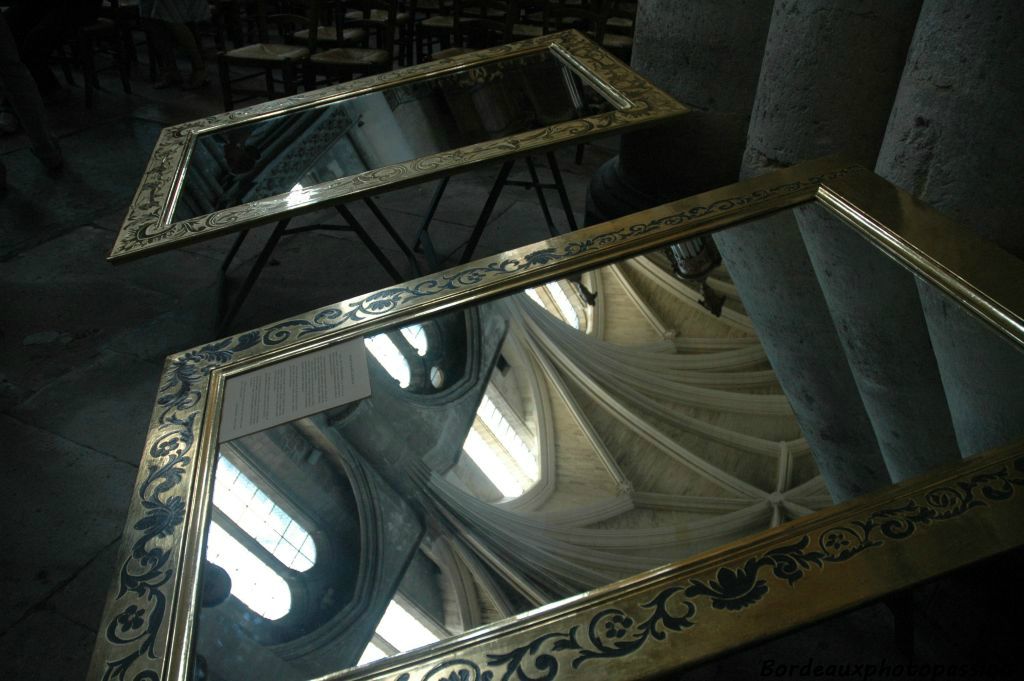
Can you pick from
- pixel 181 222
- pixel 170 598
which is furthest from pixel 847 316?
pixel 181 222

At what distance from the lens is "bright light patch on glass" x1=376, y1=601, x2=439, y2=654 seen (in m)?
1.16

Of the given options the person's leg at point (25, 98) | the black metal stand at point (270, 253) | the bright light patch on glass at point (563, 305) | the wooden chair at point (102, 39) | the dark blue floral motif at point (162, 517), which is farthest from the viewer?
the wooden chair at point (102, 39)

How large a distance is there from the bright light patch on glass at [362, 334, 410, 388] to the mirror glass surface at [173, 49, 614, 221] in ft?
3.79

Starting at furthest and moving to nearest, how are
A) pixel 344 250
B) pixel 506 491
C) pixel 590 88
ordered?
1. pixel 344 250
2. pixel 590 88
3. pixel 506 491

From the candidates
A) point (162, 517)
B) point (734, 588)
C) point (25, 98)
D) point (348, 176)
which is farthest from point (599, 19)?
point (734, 588)

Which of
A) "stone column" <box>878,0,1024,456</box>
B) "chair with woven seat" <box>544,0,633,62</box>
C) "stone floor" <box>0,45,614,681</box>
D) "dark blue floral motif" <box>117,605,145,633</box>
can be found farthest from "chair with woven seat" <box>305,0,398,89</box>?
"dark blue floral motif" <box>117,605,145,633</box>

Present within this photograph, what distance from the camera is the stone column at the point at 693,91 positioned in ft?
11.4

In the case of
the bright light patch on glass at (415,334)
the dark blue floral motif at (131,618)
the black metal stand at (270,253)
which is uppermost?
the bright light patch on glass at (415,334)

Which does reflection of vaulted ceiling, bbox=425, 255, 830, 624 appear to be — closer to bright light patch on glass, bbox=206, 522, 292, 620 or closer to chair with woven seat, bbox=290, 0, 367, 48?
bright light patch on glass, bbox=206, 522, 292, 620

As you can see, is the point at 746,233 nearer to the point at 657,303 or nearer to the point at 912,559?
the point at 657,303

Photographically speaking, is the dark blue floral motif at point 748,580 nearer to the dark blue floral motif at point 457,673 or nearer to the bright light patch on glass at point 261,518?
the dark blue floral motif at point 457,673

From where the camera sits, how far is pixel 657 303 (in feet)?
6.75

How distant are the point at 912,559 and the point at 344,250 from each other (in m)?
4.17

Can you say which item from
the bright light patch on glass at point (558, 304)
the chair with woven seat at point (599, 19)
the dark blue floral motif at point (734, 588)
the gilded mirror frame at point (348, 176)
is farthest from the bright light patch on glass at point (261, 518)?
the chair with woven seat at point (599, 19)
